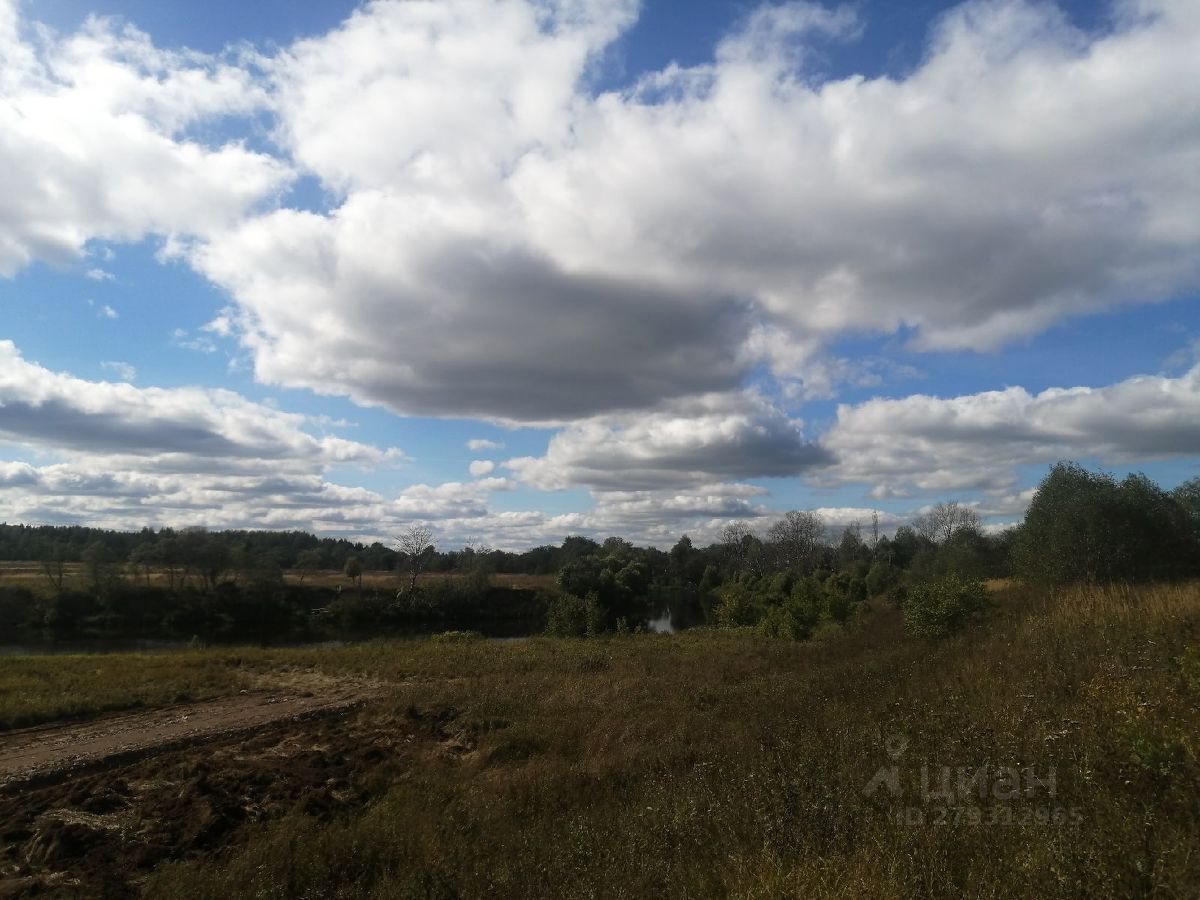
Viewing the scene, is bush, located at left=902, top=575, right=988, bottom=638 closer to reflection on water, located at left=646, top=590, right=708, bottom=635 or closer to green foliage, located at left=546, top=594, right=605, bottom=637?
green foliage, located at left=546, top=594, right=605, bottom=637

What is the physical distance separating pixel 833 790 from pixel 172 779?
11.3m

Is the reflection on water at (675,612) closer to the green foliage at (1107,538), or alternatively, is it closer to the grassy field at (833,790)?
the green foliage at (1107,538)

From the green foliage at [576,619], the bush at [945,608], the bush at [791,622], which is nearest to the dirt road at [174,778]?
the bush at [945,608]

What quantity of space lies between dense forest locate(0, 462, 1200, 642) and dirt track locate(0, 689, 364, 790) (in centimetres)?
1813

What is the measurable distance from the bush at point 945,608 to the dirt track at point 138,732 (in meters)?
16.4

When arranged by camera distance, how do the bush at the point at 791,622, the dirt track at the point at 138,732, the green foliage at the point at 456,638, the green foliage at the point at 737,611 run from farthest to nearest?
the green foliage at the point at 737,611, the green foliage at the point at 456,638, the bush at the point at 791,622, the dirt track at the point at 138,732

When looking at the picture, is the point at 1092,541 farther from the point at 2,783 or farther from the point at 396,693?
the point at 2,783

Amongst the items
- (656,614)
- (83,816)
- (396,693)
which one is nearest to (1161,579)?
(396,693)

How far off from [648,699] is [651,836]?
9.97 m

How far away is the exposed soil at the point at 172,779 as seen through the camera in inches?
328

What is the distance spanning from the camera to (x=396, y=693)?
66.4 feet

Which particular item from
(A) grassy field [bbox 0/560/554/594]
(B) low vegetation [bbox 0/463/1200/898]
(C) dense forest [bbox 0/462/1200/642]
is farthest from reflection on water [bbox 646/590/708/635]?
(B) low vegetation [bbox 0/463/1200/898]

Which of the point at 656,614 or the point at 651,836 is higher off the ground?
the point at 651,836

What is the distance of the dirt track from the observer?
12703mm
